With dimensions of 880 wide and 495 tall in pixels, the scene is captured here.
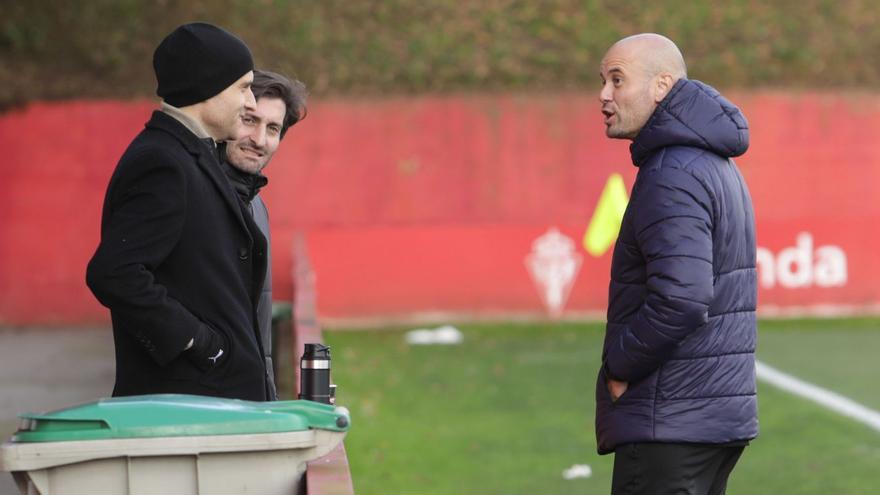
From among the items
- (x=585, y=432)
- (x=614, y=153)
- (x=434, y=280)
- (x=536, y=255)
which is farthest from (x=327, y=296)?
(x=585, y=432)

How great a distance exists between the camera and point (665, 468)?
468cm

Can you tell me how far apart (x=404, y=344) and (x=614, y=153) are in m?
4.90

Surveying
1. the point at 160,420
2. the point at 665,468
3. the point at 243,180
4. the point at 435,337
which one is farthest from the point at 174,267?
the point at 435,337

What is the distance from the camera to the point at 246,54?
177 inches

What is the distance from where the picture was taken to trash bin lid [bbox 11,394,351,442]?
392 centimetres

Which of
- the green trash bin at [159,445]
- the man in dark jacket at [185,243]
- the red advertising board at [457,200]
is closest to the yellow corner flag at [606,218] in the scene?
the red advertising board at [457,200]

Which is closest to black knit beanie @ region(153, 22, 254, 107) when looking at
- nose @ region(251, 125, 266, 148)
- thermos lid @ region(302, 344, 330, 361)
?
thermos lid @ region(302, 344, 330, 361)

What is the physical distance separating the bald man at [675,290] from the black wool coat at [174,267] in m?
1.11

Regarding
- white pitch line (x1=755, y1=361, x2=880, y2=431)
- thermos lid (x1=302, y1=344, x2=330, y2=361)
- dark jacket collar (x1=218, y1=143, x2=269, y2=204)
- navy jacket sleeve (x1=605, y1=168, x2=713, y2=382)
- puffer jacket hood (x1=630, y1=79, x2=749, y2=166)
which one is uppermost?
puffer jacket hood (x1=630, y1=79, x2=749, y2=166)

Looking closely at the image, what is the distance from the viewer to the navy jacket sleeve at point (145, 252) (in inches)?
163

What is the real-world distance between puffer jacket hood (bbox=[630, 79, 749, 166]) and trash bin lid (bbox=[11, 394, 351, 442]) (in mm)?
1360

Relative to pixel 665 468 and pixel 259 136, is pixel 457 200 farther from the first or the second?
pixel 665 468

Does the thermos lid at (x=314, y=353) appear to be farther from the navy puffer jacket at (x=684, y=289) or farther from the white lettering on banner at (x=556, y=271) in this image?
the white lettering on banner at (x=556, y=271)

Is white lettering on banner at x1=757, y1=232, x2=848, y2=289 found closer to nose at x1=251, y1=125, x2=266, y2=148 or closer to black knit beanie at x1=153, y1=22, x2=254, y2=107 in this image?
nose at x1=251, y1=125, x2=266, y2=148
